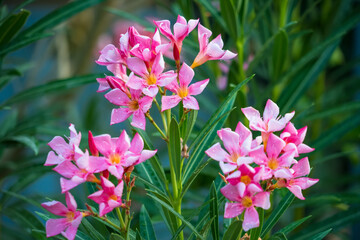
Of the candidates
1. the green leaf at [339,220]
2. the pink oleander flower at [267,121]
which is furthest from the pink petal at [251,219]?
the green leaf at [339,220]

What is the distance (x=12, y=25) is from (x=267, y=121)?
60 centimetres

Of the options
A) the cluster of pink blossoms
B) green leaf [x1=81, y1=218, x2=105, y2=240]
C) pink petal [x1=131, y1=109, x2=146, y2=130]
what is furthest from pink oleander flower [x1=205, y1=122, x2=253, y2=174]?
green leaf [x1=81, y1=218, x2=105, y2=240]

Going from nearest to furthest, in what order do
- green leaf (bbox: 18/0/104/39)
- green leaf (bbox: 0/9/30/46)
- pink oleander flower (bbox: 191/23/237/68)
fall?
1. pink oleander flower (bbox: 191/23/237/68)
2. green leaf (bbox: 0/9/30/46)
3. green leaf (bbox: 18/0/104/39)

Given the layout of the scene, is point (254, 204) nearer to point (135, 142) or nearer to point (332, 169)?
point (135, 142)

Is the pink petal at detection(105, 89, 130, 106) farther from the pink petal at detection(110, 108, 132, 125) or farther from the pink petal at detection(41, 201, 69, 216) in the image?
the pink petal at detection(41, 201, 69, 216)

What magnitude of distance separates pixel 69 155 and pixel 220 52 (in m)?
0.24

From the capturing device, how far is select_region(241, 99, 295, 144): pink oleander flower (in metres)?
0.59

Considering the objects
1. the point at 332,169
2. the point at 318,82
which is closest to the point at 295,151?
the point at 318,82

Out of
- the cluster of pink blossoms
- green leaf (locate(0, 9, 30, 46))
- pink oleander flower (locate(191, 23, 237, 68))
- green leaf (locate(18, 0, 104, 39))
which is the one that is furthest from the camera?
green leaf (locate(18, 0, 104, 39))

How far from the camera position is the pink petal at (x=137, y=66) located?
0.61 meters

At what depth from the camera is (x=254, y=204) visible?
0.56 meters

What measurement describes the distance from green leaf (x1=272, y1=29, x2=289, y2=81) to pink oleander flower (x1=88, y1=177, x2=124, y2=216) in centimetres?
57

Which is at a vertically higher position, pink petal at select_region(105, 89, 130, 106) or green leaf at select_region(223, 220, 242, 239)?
pink petal at select_region(105, 89, 130, 106)

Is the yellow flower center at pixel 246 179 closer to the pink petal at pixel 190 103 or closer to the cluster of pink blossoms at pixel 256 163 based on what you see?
the cluster of pink blossoms at pixel 256 163
